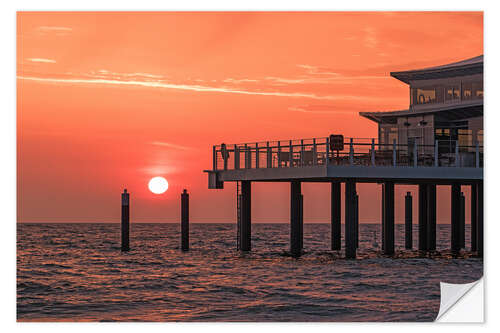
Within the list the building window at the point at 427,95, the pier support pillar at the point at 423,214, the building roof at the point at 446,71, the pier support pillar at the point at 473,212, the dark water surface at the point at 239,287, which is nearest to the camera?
the dark water surface at the point at 239,287

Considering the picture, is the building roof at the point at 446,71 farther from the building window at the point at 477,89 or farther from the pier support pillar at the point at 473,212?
the pier support pillar at the point at 473,212

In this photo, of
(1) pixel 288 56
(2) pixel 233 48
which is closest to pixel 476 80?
(1) pixel 288 56

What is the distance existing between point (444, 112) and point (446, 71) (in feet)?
7.71

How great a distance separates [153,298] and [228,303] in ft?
10.7

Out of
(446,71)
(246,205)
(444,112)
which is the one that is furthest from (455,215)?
(246,205)

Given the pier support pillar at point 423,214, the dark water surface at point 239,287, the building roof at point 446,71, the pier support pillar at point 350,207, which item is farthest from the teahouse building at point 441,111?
the pier support pillar at point 350,207

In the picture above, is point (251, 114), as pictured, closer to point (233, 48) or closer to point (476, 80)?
point (233, 48)

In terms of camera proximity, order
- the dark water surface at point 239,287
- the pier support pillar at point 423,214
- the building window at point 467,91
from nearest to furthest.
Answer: the dark water surface at point 239,287
the building window at point 467,91
the pier support pillar at point 423,214

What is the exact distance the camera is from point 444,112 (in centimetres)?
4691

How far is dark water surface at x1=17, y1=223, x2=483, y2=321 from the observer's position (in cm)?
2844

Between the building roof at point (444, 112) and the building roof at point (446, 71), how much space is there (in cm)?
212

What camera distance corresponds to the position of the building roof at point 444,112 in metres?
45.6

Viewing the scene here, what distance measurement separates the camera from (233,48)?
32.8m

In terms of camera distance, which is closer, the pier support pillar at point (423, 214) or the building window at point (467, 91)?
the building window at point (467, 91)
